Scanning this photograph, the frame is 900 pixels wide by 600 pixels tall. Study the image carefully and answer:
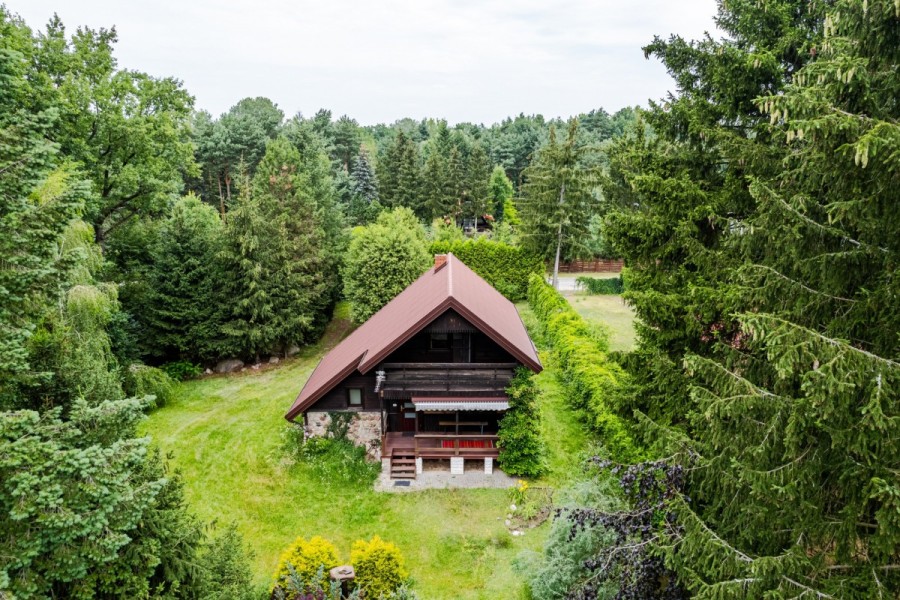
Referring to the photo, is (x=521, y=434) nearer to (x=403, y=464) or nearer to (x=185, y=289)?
(x=403, y=464)

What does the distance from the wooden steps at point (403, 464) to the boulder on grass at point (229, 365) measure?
44.8 feet

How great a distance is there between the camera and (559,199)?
1481 inches

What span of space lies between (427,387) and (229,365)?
15.0 meters

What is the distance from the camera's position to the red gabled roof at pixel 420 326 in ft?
56.4

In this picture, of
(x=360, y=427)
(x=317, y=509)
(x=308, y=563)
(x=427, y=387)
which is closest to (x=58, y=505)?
(x=308, y=563)

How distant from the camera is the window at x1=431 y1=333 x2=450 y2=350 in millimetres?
18859

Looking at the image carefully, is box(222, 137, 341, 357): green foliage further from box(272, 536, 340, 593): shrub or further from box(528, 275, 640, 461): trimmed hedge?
box(272, 536, 340, 593): shrub

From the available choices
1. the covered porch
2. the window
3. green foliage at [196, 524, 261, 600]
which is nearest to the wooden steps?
the covered porch

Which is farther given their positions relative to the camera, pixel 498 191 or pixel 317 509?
pixel 498 191

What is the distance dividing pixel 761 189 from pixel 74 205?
9.95 m

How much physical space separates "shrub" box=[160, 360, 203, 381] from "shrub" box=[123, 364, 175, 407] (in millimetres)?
2114

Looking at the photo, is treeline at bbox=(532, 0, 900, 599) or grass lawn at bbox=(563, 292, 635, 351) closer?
treeline at bbox=(532, 0, 900, 599)

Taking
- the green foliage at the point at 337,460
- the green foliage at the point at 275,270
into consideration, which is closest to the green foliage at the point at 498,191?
the green foliage at the point at 275,270

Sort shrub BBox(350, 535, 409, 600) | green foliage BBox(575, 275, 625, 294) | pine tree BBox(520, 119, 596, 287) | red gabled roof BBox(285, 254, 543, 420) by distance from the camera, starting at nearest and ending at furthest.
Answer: shrub BBox(350, 535, 409, 600)
red gabled roof BBox(285, 254, 543, 420)
pine tree BBox(520, 119, 596, 287)
green foliage BBox(575, 275, 625, 294)
